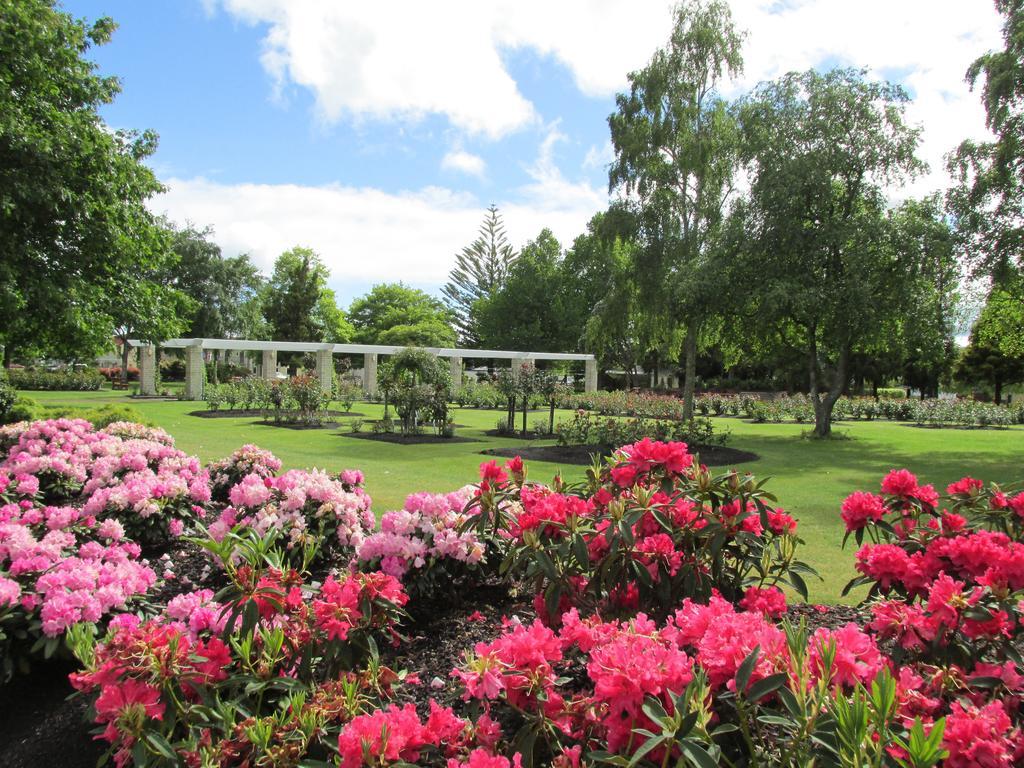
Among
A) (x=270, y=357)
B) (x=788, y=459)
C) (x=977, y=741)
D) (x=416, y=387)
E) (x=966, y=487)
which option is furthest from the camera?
(x=270, y=357)

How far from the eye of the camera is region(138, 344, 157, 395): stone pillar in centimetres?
2581

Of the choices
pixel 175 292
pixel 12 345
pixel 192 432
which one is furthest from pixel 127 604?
pixel 192 432

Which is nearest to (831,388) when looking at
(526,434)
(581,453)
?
(526,434)

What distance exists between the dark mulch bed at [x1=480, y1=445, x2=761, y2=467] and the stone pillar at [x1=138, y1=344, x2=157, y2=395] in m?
19.4

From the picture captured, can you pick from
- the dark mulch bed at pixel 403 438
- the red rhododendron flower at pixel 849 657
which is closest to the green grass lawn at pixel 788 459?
the dark mulch bed at pixel 403 438

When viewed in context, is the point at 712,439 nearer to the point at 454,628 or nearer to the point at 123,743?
the point at 454,628

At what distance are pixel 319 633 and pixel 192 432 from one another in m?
13.6

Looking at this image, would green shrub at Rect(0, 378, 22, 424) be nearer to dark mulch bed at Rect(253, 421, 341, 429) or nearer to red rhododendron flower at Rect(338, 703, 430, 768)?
dark mulch bed at Rect(253, 421, 341, 429)

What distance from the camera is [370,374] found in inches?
1209

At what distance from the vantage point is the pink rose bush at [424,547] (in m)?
3.10

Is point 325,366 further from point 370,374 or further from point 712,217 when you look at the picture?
point 712,217

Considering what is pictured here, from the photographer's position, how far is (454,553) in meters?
3.17

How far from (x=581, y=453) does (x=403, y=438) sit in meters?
4.46

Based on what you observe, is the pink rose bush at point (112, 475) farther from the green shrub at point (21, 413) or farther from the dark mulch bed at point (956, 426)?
the dark mulch bed at point (956, 426)
